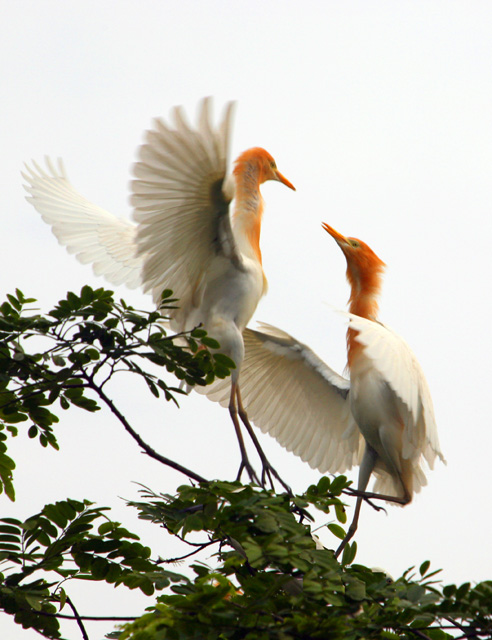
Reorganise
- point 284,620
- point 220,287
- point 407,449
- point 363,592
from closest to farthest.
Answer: point 284,620 → point 363,592 → point 220,287 → point 407,449

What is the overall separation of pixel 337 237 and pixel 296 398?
1.18 m

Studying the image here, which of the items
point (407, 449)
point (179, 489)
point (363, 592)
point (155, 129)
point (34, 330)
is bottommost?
point (363, 592)

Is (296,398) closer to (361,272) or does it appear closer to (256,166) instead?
(361,272)

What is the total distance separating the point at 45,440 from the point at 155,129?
1.39 m

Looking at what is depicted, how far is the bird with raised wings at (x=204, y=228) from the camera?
11.9 feet

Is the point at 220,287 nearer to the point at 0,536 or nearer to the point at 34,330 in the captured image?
the point at 34,330

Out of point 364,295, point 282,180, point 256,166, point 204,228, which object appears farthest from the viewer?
point 364,295

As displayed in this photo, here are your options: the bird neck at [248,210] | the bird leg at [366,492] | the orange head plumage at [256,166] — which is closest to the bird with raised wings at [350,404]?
the bird leg at [366,492]

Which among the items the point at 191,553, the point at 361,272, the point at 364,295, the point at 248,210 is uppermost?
the point at 361,272

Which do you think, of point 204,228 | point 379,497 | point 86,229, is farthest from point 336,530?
point 86,229

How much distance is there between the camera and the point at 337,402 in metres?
5.65

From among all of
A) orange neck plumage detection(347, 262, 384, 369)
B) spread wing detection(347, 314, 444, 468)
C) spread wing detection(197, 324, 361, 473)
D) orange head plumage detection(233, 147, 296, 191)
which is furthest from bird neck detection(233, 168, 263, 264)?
orange neck plumage detection(347, 262, 384, 369)

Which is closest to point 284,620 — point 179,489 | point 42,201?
point 179,489

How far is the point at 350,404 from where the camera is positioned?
16.7ft
